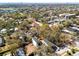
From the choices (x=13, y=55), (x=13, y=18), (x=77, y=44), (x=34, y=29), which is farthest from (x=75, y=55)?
(x=13, y=18)

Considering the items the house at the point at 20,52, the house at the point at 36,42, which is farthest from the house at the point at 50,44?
the house at the point at 20,52

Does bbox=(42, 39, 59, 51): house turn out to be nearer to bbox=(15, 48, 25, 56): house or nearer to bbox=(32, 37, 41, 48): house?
bbox=(32, 37, 41, 48): house

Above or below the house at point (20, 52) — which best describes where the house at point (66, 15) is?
above

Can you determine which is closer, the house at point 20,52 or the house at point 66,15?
the house at point 20,52

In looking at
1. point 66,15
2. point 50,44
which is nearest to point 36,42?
point 50,44

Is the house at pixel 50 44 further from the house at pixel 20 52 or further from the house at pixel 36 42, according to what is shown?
the house at pixel 20 52

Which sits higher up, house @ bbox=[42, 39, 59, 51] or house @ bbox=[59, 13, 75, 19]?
house @ bbox=[59, 13, 75, 19]

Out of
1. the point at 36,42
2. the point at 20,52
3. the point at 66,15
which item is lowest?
the point at 20,52

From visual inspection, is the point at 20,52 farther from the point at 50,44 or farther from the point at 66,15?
the point at 66,15

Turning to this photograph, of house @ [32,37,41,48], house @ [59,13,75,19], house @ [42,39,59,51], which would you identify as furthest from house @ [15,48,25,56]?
house @ [59,13,75,19]

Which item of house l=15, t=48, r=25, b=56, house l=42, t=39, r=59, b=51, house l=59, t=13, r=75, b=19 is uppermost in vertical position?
house l=59, t=13, r=75, b=19

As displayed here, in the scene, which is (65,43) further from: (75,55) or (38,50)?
(38,50)
